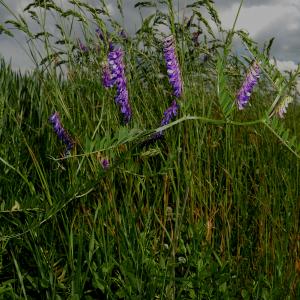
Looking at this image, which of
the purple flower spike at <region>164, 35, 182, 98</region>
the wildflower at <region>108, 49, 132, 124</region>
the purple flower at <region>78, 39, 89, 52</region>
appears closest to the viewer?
the purple flower spike at <region>164, 35, 182, 98</region>

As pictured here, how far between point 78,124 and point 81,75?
0.44 meters

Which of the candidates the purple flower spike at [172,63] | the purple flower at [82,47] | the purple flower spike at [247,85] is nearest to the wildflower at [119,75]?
the purple flower spike at [172,63]

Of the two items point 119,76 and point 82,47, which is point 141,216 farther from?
point 82,47

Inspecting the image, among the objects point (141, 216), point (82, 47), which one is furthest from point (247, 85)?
point (82, 47)

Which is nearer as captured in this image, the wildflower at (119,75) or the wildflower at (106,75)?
the wildflower at (119,75)

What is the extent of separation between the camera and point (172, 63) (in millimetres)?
1404

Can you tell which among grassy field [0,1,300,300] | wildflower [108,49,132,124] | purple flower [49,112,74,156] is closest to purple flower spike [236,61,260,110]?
grassy field [0,1,300,300]

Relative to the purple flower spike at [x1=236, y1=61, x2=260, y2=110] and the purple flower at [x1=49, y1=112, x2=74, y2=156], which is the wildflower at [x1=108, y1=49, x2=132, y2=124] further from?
the purple flower spike at [x1=236, y1=61, x2=260, y2=110]

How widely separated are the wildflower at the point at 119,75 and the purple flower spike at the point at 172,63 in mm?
191

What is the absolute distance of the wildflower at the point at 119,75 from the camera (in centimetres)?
155

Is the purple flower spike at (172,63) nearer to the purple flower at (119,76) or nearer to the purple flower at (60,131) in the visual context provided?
the purple flower at (119,76)

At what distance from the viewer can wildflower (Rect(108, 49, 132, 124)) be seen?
1551 millimetres

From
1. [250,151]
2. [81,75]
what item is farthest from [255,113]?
[81,75]

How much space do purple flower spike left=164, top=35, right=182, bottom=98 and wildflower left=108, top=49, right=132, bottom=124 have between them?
191 millimetres
